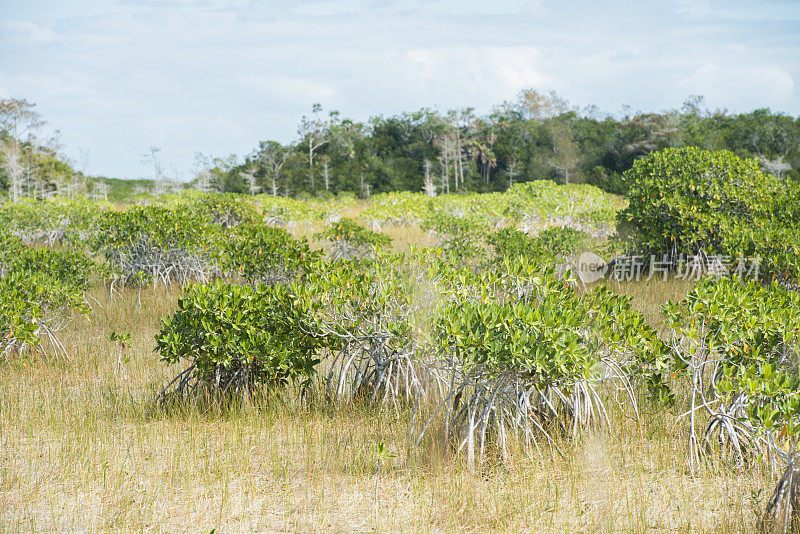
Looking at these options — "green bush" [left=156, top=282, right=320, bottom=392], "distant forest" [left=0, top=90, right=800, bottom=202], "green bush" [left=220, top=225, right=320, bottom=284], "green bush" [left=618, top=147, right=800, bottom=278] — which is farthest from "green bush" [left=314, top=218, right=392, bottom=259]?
"distant forest" [left=0, top=90, right=800, bottom=202]

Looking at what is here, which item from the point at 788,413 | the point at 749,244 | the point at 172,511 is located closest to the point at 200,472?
the point at 172,511

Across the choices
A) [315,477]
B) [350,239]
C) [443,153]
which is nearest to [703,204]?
[350,239]

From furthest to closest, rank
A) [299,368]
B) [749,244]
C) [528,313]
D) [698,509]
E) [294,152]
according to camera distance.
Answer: [294,152] < [749,244] < [299,368] < [528,313] < [698,509]

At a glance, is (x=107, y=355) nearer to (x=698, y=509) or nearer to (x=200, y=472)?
(x=200, y=472)

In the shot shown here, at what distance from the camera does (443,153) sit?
4244cm

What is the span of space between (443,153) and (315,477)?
130 feet

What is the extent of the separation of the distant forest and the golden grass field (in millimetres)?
30128

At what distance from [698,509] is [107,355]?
5.67 metres

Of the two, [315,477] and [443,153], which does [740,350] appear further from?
[443,153]

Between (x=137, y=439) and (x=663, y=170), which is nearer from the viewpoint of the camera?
(x=137, y=439)

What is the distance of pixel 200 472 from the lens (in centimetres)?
396

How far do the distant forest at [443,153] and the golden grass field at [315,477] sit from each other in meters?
30.1

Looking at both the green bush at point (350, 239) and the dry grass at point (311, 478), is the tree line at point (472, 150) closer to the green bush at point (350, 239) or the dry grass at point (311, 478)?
the green bush at point (350, 239)

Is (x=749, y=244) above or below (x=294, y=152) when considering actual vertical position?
below
